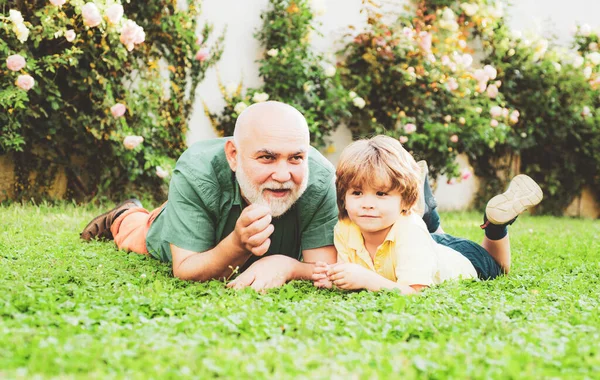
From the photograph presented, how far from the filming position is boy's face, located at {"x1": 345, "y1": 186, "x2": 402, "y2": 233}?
3.07 m

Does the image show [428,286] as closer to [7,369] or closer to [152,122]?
[7,369]

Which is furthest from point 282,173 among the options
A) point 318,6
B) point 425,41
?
point 425,41

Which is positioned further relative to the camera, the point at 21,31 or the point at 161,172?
the point at 161,172

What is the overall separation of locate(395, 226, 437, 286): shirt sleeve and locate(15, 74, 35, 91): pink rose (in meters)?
3.50

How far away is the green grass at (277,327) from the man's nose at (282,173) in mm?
489

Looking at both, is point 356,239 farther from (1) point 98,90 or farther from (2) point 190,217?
(1) point 98,90

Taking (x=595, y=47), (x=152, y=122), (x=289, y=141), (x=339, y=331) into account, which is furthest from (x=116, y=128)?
(x=595, y=47)

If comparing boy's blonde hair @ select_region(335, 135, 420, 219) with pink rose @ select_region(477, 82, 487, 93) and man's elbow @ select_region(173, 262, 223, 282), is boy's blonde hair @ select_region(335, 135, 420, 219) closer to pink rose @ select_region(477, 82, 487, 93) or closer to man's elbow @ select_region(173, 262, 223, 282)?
man's elbow @ select_region(173, 262, 223, 282)

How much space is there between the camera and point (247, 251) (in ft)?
9.48

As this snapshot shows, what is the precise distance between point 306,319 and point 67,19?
4.11 metres

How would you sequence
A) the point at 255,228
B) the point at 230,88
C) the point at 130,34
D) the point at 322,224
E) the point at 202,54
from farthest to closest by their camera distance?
the point at 230,88 → the point at 202,54 → the point at 130,34 → the point at 322,224 → the point at 255,228

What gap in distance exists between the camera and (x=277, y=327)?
2.18m

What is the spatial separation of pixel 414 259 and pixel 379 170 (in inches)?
17.7

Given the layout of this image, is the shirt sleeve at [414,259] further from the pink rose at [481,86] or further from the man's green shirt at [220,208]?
the pink rose at [481,86]
